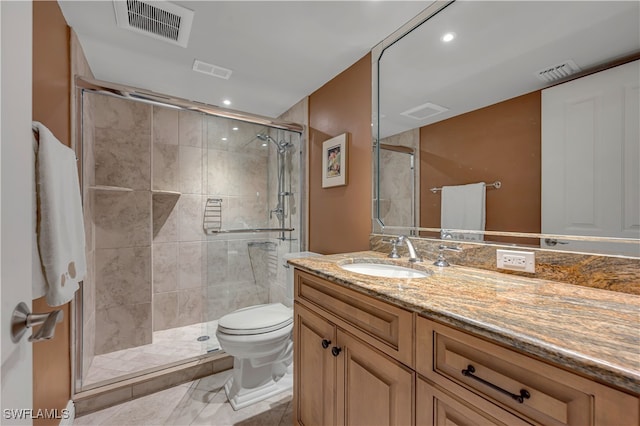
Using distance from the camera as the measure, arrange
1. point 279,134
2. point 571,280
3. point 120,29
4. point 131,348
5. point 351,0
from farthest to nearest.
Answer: point 279,134 → point 131,348 → point 120,29 → point 351,0 → point 571,280

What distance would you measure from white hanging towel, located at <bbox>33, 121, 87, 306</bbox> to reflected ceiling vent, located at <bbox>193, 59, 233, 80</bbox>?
1162mm

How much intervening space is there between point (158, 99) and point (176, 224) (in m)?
1.25

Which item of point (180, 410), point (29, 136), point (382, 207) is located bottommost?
point (180, 410)

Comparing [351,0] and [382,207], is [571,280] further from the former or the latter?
[351,0]

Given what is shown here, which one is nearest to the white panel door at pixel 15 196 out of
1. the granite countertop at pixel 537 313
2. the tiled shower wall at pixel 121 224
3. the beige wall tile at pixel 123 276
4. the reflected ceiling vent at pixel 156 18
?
the granite countertop at pixel 537 313

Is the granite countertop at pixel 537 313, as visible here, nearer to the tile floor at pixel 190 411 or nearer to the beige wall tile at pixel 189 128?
the tile floor at pixel 190 411

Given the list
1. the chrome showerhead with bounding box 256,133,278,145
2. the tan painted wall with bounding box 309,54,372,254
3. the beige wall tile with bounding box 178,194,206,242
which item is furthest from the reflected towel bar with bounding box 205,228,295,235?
the chrome showerhead with bounding box 256,133,278,145

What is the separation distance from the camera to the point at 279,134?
2561 millimetres

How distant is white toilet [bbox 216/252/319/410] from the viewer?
169 centimetres

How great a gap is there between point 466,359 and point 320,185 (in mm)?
1822

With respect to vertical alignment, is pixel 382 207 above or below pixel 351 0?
below

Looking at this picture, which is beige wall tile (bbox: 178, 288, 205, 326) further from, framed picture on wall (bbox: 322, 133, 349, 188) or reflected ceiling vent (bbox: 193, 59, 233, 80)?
reflected ceiling vent (bbox: 193, 59, 233, 80)

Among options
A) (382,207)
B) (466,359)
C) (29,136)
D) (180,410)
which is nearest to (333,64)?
(382,207)

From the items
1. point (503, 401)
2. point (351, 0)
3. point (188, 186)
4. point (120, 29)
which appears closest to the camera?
point (503, 401)
